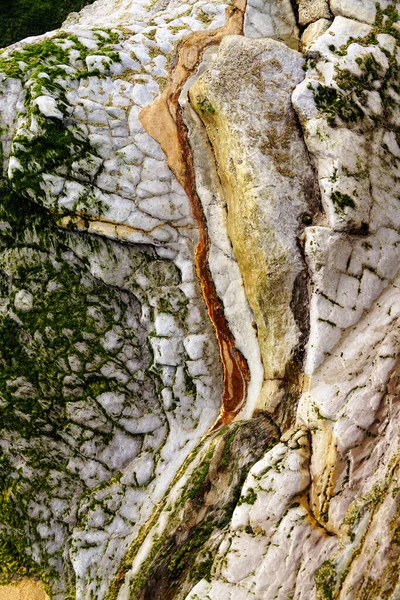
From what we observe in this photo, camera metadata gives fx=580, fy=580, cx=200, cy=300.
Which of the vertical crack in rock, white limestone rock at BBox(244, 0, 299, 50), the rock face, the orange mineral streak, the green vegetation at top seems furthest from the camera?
the green vegetation at top

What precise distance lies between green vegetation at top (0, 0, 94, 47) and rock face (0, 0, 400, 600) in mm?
3999

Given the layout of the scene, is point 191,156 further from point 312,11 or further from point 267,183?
point 312,11

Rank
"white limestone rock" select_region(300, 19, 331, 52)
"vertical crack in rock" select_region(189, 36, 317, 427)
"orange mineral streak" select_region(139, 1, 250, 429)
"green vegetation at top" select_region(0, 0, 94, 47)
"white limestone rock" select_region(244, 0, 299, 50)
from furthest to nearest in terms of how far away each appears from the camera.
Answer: "green vegetation at top" select_region(0, 0, 94, 47) → "white limestone rock" select_region(244, 0, 299, 50) → "white limestone rock" select_region(300, 19, 331, 52) → "orange mineral streak" select_region(139, 1, 250, 429) → "vertical crack in rock" select_region(189, 36, 317, 427)

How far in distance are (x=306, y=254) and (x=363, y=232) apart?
1.49ft

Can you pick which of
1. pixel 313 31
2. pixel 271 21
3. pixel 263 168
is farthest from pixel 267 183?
pixel 271 21

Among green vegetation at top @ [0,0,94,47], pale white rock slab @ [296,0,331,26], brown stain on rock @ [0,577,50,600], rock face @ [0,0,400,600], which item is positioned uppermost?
green vegetation at top @ [0,0,94,47]

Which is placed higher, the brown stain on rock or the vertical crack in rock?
the vertical crack in rock

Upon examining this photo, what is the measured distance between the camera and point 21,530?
15.9ft

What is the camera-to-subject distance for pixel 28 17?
8.36m

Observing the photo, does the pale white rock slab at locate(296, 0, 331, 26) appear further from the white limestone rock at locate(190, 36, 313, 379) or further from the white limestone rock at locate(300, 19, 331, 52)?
the white limestone rock at locate(190, 36, 313, 379)

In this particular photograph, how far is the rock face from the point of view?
3928mm

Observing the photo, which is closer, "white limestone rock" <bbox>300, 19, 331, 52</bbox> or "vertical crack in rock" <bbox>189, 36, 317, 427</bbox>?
"vertical crack in rock" <bbox>189, 36, 317, 427</bbox>

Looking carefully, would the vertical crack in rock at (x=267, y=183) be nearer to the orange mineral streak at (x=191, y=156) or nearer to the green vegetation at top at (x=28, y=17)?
the orange mineral streak at (x=191, y=156)

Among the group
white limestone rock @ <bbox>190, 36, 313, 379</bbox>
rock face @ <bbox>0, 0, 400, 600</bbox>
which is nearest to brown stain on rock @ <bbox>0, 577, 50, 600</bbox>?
rock face @ <bbox>0, 0, 400, 600</bbox>
